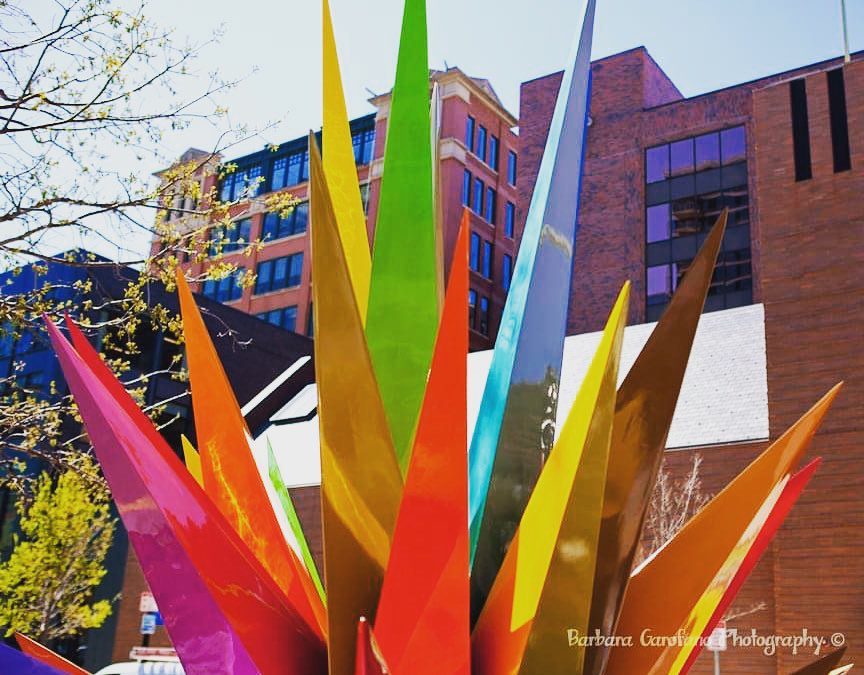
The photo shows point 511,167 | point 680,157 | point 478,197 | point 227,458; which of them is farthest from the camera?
point 511,167

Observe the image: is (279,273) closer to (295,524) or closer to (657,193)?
(657,193)

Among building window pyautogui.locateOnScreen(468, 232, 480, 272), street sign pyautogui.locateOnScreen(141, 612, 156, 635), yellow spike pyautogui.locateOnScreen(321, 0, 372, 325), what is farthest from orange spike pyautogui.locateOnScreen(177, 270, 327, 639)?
building window pyautogui.locateOnScreen(468, 232, 480, 272)

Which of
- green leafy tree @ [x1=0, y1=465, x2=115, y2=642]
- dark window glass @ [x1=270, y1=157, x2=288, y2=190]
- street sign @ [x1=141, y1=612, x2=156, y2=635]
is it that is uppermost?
dark window glass @ [x1=270, y1=157, x2=288, y2=190]

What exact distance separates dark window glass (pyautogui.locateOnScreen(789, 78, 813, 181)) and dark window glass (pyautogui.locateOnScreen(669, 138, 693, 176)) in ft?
55.7

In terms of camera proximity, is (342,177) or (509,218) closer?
(342,177)

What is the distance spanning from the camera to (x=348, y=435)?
2.43 m

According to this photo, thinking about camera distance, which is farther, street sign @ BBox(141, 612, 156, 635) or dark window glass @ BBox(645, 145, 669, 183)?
dark window glass @ BBox(645, 145, 669, 183)

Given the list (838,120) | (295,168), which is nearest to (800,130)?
(838,120)

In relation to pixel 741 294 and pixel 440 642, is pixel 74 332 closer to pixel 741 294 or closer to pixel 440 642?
pixel 440 642

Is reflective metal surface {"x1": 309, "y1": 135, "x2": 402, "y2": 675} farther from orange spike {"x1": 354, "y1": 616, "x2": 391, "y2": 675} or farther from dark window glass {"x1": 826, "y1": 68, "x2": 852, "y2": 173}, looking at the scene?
Result: dark window glass {"x1": 826, "y1": 68, "x2": 852, "y2": 173}

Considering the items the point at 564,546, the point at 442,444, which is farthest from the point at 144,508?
the point at 564,546

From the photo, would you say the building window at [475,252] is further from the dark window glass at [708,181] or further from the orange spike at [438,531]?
the orange spike at [438,531]

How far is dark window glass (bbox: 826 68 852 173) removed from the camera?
14.8 meters

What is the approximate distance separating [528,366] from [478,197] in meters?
35.2
